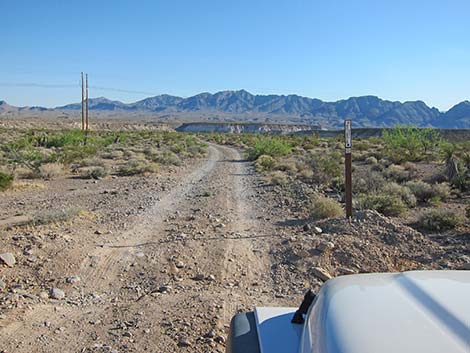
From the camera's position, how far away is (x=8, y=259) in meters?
7.82

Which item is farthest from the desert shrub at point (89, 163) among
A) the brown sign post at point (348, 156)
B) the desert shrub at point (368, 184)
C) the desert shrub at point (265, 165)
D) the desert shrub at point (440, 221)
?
the desert shrub at point (440, 221)

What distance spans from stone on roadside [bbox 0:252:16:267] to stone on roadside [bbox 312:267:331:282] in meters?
4.73

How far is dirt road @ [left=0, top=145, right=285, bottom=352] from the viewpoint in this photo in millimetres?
5461

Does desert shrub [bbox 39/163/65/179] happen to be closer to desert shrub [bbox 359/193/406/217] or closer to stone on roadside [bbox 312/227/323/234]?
desert shrub [bbox 359/193/406/217]

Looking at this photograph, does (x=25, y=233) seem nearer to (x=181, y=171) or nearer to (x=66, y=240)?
(x=66, y=240)

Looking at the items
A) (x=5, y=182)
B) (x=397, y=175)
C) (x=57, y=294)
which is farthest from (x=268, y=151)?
(x=57, y=294)

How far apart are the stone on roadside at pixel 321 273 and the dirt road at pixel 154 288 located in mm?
725

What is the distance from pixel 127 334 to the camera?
5.53 meters

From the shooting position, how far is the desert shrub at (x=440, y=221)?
11.0 m

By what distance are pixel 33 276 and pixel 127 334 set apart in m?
2.65

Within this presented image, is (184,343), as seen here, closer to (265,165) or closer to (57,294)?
(57,294)

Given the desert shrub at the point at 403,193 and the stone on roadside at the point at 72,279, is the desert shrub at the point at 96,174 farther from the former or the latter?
the stone on roadside at the point at 72,279

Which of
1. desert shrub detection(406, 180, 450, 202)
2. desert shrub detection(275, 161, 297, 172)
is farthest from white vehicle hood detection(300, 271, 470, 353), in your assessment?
desert shrub detection(275, 161, 297, 172)

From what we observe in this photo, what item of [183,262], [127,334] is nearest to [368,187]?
[183,262]
